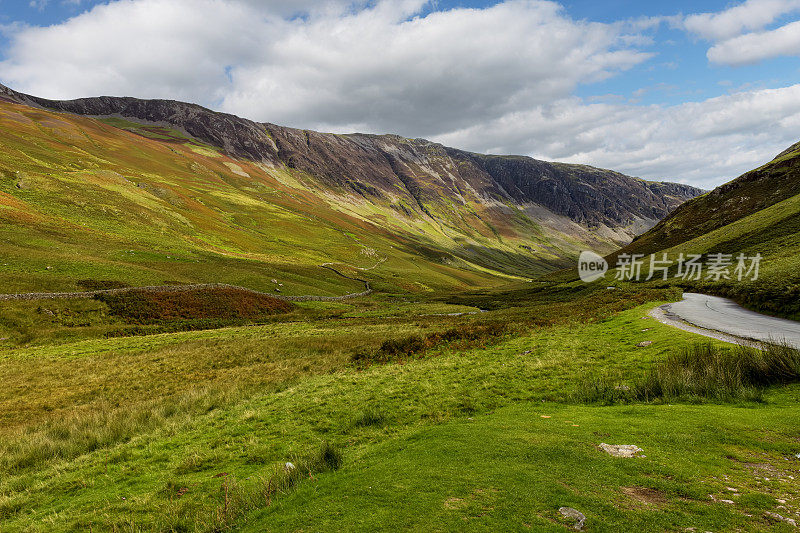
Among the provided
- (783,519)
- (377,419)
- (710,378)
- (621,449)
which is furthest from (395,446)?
(710,378)

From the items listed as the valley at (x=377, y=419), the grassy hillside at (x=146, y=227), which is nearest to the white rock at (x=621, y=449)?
the valley at (x=377, y=419)

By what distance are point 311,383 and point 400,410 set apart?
8.57 m

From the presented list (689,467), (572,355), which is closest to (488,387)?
(572,355)

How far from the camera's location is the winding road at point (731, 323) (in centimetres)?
1811

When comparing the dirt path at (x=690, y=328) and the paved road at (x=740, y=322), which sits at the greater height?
the paved road at (x=740, y=322)

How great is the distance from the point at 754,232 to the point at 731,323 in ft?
229

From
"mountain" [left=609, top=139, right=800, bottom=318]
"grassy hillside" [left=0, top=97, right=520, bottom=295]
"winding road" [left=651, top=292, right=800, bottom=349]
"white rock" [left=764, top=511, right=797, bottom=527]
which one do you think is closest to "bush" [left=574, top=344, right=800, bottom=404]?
"winding road" [left=651, top=292, right=800, bottom=349]

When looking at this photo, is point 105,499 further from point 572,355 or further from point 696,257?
point 696,257

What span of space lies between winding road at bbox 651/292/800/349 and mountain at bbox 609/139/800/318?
8.00ft

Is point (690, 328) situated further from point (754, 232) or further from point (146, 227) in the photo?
point (146, 227)

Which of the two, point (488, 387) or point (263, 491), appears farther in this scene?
point (488, 387)

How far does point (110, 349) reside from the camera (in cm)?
3152

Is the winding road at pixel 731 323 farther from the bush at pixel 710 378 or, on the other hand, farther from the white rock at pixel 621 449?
the white rock at pixel 621 449

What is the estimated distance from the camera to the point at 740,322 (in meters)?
23.0
